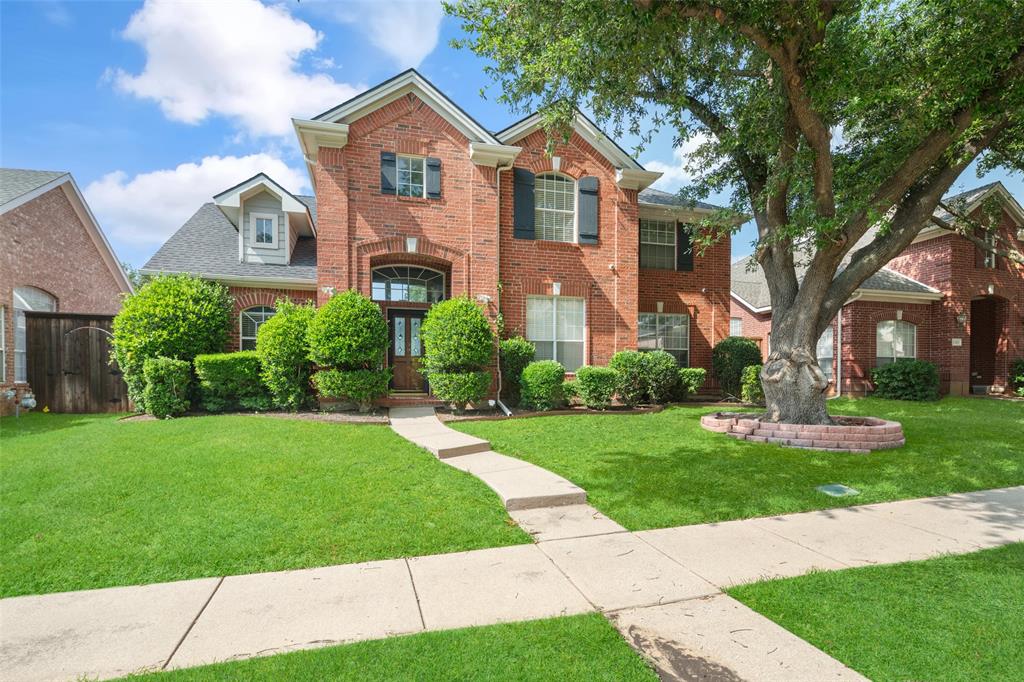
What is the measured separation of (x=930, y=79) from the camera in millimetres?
7195

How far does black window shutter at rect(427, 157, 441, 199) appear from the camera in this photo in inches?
469

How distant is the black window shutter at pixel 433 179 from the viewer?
39.1ft

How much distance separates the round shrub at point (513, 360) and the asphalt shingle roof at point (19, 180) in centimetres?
1273

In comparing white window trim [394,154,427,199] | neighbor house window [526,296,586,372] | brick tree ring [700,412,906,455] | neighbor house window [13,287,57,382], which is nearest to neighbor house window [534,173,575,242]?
neighbor house window [526,296,586,372]

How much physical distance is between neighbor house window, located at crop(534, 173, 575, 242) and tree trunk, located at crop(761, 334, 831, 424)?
6503mm

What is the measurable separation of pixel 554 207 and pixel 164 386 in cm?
1020

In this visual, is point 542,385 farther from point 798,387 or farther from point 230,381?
point 230,381

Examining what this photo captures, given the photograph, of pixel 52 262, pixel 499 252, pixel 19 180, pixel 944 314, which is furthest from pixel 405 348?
pixel 944 314

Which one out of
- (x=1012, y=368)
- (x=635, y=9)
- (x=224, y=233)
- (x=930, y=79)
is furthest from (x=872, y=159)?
(x=224, y=233)

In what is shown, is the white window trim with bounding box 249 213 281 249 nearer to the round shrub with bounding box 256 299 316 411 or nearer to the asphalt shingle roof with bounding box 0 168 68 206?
the round shrub with bounding box 256 299 316 411

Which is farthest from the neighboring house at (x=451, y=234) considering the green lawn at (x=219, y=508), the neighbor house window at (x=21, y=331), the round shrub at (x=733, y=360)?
the green lawn at (x=219, y=508)

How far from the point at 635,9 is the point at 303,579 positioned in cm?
724

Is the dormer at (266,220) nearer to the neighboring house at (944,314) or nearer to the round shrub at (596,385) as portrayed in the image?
the round shrub at (596,385)

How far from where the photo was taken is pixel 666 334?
14.8m
